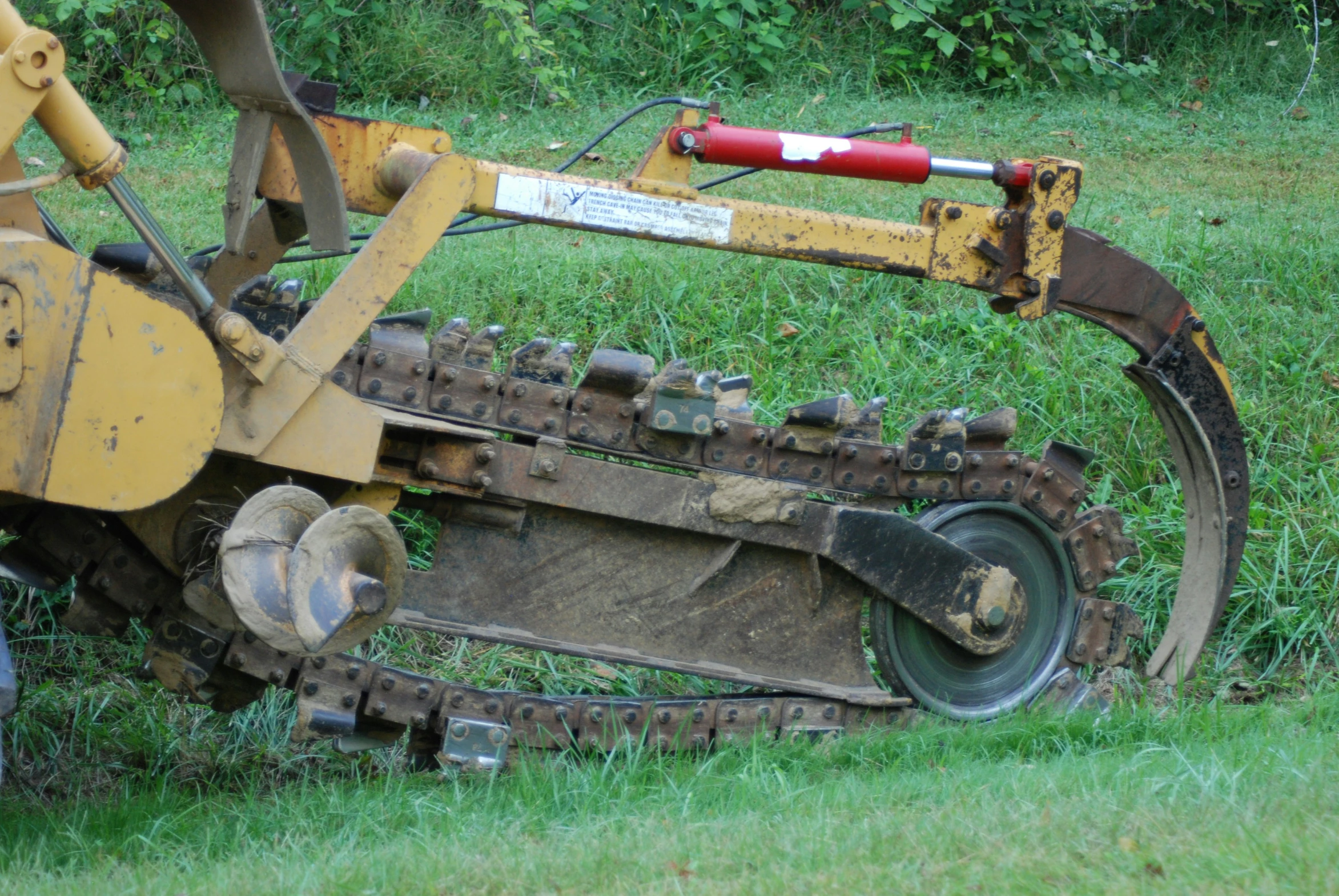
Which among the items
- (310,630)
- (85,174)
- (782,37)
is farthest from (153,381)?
(782,37)

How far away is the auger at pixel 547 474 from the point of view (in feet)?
9.93

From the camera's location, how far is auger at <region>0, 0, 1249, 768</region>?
303 cm

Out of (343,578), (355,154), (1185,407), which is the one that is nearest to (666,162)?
(355,154)

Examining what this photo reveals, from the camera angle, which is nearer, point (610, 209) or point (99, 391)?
point (99, 391)

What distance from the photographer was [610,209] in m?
3.48

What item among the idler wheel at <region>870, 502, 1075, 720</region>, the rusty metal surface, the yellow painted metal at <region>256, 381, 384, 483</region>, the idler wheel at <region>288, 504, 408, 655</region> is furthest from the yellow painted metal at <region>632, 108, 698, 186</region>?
the rusty metal surface

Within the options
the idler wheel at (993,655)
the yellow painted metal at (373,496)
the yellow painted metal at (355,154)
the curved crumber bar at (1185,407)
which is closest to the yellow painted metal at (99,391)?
the yellow painted metal at (373,496)

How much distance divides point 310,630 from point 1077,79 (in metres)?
7.91

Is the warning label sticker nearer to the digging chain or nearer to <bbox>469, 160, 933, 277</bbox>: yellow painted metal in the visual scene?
<bbox>469, 160, 933, 277</bbox>: yellow painted metal

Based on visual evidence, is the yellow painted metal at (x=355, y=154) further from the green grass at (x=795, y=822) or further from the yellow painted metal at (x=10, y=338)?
the green grass at (x=795, y=822)

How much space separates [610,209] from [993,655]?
1.87m

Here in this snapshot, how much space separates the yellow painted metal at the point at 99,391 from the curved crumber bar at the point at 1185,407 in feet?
8.16

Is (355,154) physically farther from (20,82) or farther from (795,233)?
(795,233)

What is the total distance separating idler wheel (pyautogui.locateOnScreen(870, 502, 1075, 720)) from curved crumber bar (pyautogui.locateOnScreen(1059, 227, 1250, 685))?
17.6 inches
